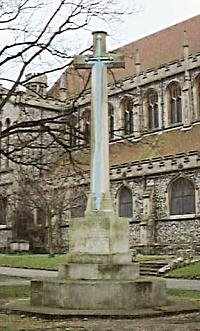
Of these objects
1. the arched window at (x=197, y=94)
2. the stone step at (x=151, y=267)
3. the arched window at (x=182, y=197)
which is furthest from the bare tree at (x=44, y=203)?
the stone step at (x=151, y=267)

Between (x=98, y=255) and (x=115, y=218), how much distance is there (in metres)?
0.68

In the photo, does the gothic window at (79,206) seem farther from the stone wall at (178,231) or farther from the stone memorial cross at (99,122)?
the stone memorial cross at (99,122)

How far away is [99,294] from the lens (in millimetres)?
8789

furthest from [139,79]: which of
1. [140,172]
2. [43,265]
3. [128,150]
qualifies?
[43,265]

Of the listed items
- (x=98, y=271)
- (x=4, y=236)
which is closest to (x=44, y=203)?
(x=4, y=236)

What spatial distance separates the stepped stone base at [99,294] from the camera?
8.78 metres

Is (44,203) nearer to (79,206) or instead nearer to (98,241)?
(79,206)

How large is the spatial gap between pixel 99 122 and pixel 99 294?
300 centimetres

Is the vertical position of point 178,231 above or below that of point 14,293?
above

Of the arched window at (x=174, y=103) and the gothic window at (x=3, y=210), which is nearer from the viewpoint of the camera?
the arched window at (x=174, y=103)

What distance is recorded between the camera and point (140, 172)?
3362 centimetres

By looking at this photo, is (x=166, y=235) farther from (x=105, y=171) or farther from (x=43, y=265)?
(x=105, y=171)

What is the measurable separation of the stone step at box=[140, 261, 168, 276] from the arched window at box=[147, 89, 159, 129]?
15.0 meters

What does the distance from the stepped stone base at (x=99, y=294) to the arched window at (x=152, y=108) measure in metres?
30.1
